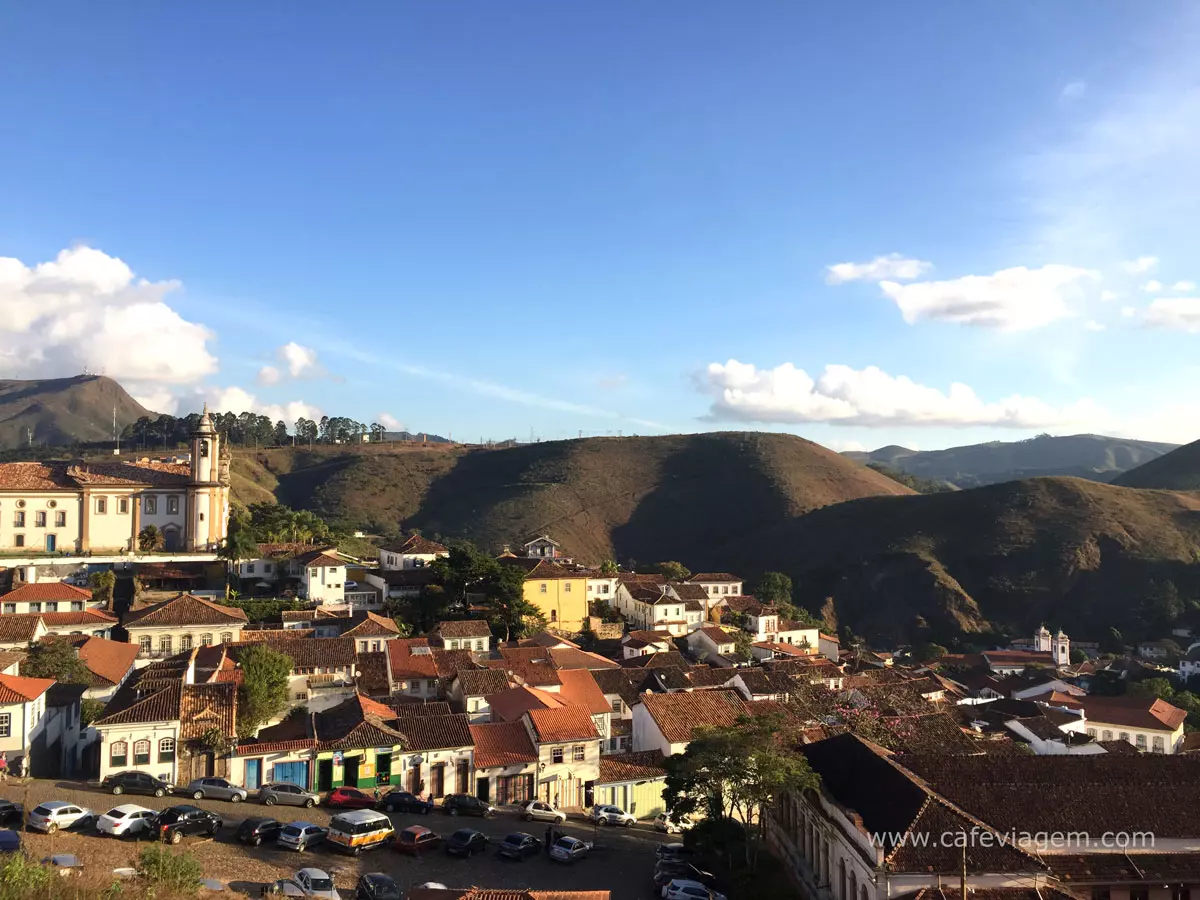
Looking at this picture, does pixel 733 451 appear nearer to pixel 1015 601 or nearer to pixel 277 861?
pixel 1015 601

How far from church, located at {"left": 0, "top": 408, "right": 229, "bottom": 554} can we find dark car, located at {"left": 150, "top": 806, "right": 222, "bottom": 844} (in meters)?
33.9

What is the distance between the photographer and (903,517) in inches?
4203

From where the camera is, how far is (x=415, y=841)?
65.9ft

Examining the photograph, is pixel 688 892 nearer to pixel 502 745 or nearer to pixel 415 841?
pixel 415 841

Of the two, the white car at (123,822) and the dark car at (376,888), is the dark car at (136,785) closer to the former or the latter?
the white car at (123,822)

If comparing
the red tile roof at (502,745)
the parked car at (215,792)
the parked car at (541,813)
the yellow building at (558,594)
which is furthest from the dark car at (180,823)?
the yellow building at (558,594)

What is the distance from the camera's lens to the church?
158 feet

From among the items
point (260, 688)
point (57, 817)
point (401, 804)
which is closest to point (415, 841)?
point (401, 804)

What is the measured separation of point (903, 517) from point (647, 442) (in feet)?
161

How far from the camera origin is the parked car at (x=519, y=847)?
2030 centimetres

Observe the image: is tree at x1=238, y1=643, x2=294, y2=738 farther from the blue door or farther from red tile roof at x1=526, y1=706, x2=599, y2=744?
red tile roof at x1=526, y1=706, x2=599, y2=744

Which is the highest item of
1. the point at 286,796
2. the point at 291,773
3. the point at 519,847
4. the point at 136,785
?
the point at 136,785

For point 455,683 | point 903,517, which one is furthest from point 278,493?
point 455,683

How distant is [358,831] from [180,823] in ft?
12.9
